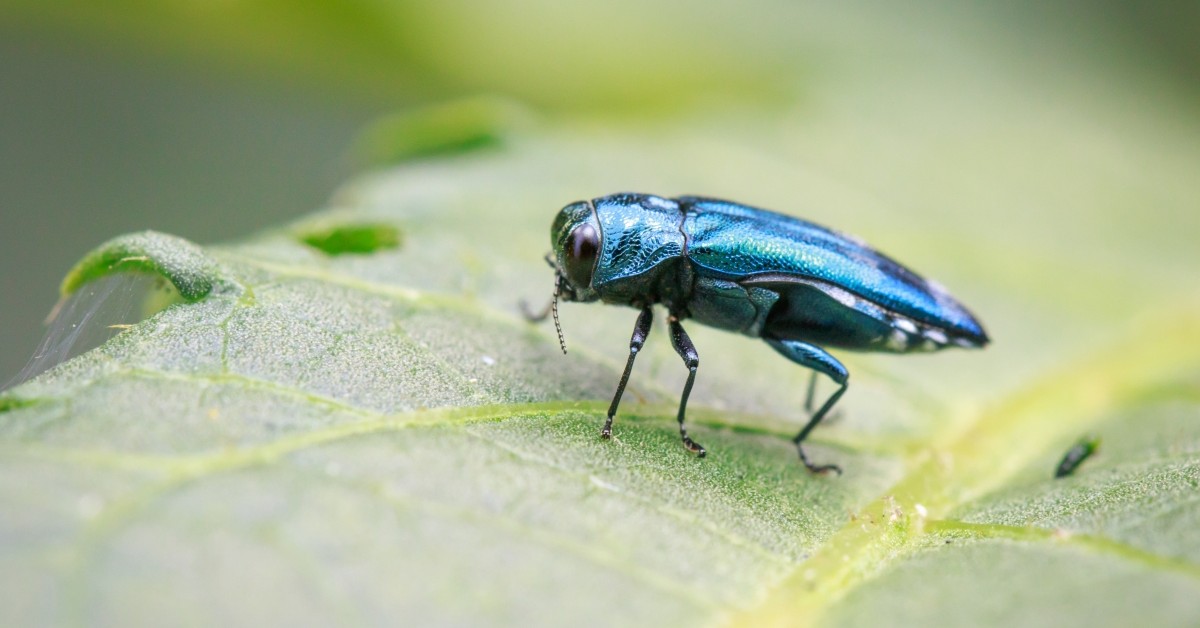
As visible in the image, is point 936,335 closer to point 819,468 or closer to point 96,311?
point 819,468

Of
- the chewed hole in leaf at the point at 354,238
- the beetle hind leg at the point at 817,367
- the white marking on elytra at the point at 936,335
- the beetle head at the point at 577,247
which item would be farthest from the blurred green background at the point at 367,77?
the beetle hind leg at the point at 817,367

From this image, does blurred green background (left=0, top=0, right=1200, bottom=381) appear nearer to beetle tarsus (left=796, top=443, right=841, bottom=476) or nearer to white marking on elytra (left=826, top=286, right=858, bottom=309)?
white marking on elytra (left=826, top=286, right=858, bottom=309)

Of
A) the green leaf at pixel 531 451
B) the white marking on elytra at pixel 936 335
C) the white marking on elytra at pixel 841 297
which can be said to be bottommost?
the green leaf at pixel 531 451

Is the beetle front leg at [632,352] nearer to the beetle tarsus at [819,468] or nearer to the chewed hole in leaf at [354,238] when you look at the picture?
the beetle tarsus at [819,468]

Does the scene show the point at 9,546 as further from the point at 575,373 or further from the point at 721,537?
the point at 575,373

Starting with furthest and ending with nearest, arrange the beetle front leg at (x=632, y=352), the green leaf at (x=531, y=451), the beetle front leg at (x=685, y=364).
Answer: the beetle front leg at (x=685, y=364) < the beetle front leg at (x=632, y=352) < the green leaf at (x=531, y=451)

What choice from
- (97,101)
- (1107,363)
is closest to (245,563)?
(1107,363)

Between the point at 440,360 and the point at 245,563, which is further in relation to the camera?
the point at 440,360
